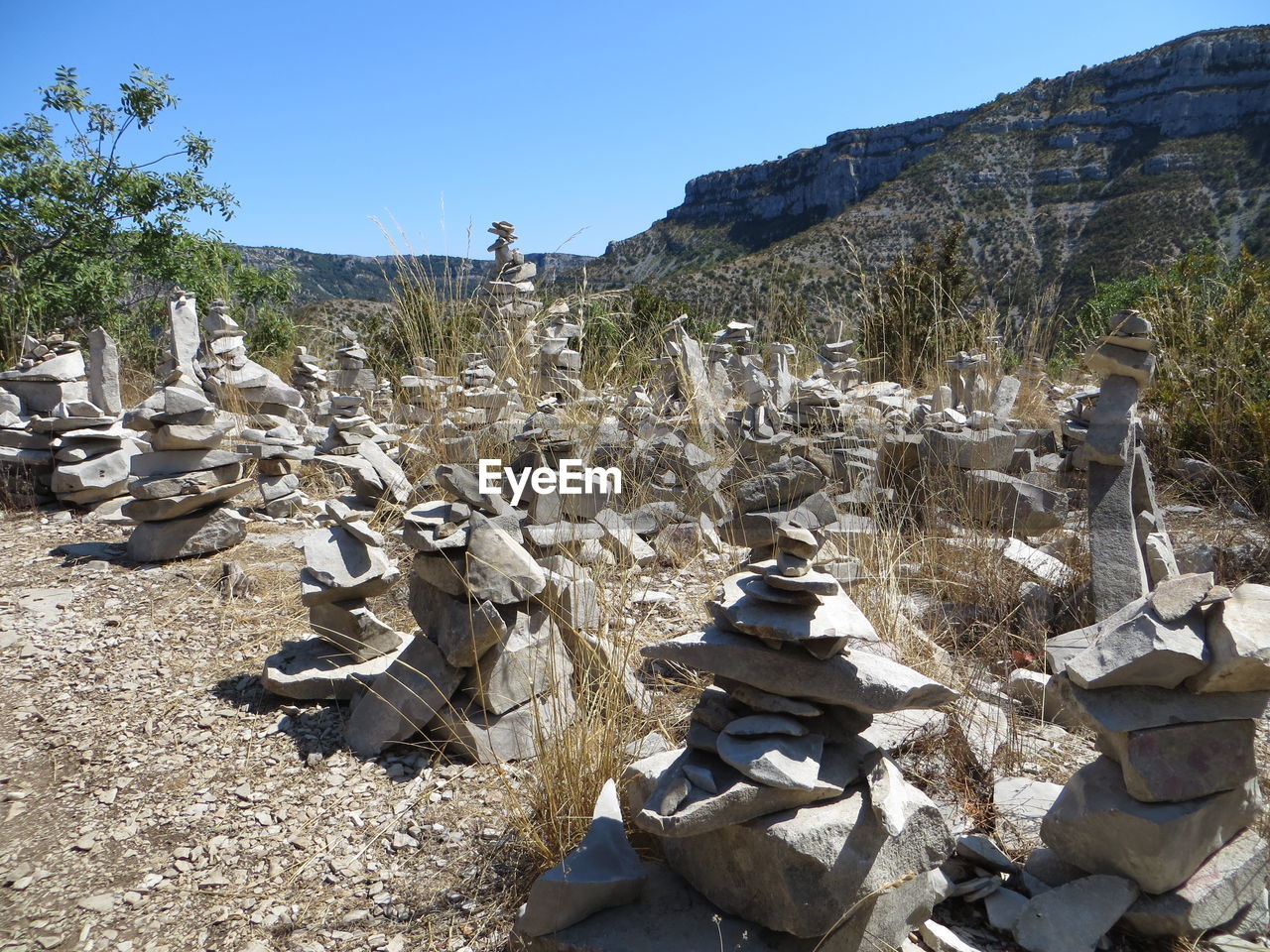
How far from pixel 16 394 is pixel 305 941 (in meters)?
5.99

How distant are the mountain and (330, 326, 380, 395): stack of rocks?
1521 cm

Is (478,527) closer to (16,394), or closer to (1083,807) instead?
(1083,807)

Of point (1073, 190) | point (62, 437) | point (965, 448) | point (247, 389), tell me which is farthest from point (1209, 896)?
point (1073, 190)

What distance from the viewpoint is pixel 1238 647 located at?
173cm

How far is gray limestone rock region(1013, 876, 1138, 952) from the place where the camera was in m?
1.82

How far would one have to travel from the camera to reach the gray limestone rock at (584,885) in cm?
180

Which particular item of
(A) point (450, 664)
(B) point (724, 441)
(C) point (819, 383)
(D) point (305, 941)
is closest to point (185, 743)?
(A) point (450, 664)

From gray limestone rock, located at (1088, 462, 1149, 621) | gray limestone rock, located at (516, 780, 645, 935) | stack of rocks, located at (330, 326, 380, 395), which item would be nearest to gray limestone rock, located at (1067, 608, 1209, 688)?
gray limestone rock, located at (516, 780, 645, 935)

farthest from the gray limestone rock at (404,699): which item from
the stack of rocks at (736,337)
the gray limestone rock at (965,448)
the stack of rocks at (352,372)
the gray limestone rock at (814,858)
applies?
the stack of rocks at (736,337)

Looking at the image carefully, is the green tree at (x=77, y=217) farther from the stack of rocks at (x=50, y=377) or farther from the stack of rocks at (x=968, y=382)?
the stack of rocks at (x=968, y=382)

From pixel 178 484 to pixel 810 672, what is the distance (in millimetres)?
3867

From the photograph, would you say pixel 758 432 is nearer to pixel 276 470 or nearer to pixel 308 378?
pixel 276 470

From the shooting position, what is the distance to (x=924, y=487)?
15.8 feet

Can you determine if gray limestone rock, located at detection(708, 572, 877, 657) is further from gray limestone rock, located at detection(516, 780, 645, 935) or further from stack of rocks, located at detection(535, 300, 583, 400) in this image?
stack of rocks, located at detection(535, 300, 583, 400)
